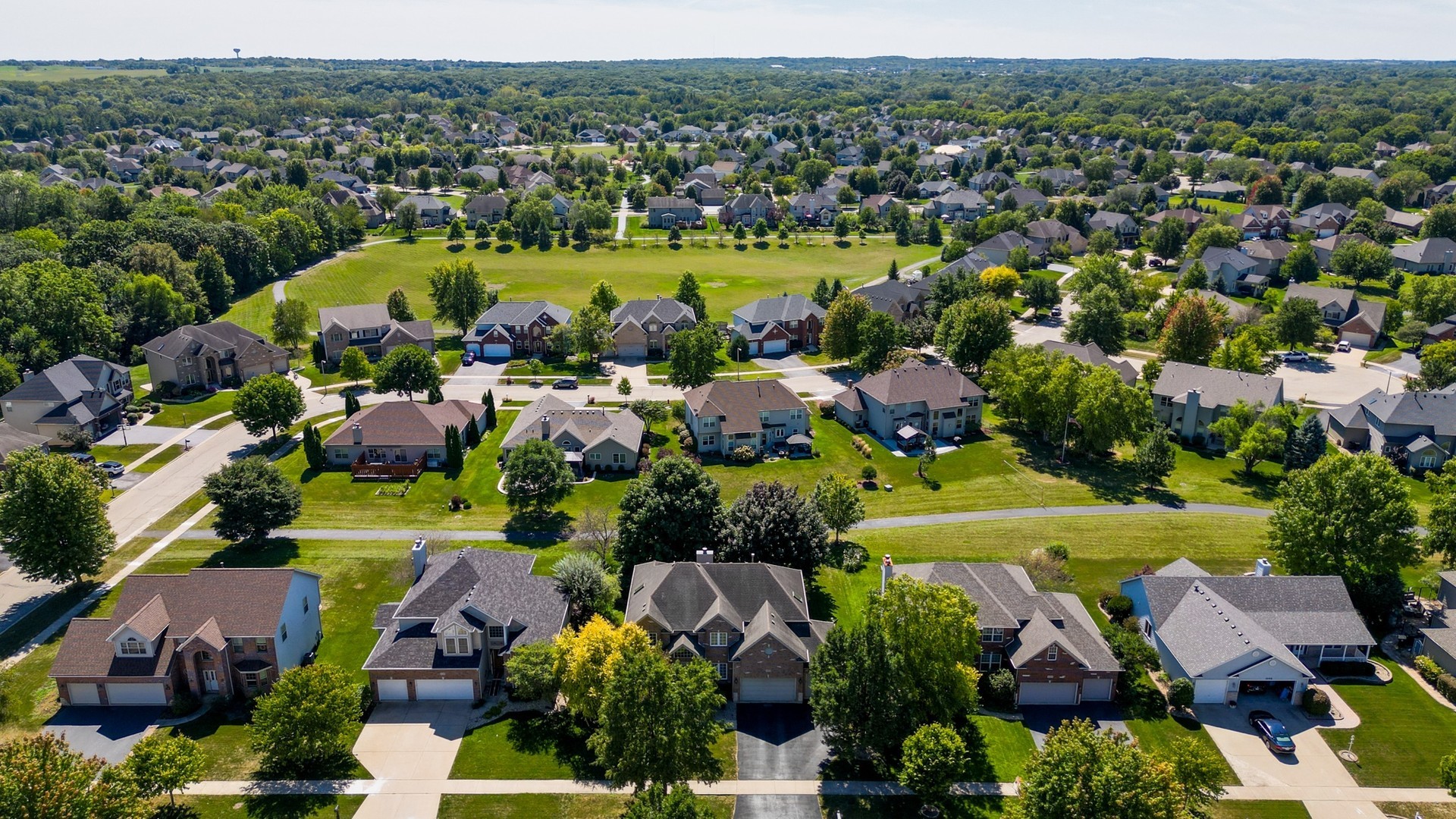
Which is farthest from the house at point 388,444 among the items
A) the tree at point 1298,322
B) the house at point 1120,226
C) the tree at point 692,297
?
the house at point 1120,226

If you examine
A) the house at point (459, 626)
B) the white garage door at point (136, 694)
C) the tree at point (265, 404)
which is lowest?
the white garage door at point (136, 694)

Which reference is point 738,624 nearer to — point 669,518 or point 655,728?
point 669,518

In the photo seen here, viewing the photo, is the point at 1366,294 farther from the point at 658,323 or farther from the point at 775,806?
the point at 775,806

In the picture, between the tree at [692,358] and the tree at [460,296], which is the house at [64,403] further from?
the tree at [692,358]

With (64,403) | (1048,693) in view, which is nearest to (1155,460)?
(1048,693)

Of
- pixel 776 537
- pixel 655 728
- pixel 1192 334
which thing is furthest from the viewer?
pixel 1192 334

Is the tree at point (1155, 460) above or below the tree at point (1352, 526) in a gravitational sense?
below

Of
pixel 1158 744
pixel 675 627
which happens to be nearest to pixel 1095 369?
pixel 1158 744
